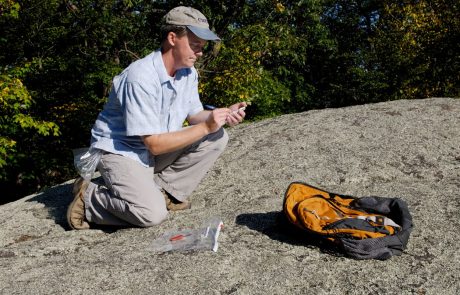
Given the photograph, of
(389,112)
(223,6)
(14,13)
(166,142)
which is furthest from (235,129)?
(223,6)

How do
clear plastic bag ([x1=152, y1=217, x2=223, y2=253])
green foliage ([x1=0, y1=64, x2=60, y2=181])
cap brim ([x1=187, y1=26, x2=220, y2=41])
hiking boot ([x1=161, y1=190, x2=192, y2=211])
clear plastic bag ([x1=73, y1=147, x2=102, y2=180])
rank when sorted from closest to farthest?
clear plastic bag ([x1=152, y1=217, x2=223, y2=253])
cap brim ([x1=187, y1=26, x2=220, y2=41])
clear plastic bag ([x1=73, y1=147, x2=102, y2=180])
hiking boot ([x1=161, y1=190, x2=192, y2=211])
green foliage ([x1=0, y1=64, x2=60, y2=181])

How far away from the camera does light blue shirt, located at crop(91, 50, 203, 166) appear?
3.18 meters

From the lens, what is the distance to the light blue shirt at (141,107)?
10.4ft

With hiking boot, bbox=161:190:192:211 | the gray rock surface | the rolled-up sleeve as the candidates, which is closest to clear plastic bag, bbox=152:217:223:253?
the gray rock surface

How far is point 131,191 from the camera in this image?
334cm

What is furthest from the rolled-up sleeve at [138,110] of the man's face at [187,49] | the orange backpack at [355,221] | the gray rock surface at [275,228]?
the orange backpack at [355,221]

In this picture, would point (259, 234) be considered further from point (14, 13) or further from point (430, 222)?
point (14, 13)

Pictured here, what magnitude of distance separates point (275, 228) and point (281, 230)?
0.07m

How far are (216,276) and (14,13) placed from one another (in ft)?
23.3

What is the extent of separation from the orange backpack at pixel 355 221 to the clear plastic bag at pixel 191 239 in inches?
21.7

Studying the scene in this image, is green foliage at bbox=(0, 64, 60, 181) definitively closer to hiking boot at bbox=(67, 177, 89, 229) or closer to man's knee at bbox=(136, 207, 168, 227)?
hiking boot at bbox=(67, 177, 89, 229)

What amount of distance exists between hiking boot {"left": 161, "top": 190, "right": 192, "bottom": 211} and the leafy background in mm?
4319

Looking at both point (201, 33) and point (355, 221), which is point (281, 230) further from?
point (201, 33)

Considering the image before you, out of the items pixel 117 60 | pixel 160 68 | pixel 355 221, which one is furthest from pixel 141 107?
pixel 117 60
